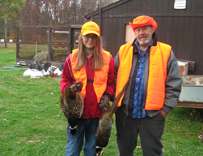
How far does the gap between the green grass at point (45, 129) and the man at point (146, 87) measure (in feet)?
4.79

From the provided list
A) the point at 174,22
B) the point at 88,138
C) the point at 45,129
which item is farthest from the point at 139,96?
the point at 174,22

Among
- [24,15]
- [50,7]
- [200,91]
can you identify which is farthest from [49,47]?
[24,15]

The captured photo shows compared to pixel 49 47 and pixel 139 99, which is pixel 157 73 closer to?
pixel 139 99

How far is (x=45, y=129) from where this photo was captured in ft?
16.0

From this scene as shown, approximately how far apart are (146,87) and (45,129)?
315 centimetres

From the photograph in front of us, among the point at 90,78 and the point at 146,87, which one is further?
the point at 90,78

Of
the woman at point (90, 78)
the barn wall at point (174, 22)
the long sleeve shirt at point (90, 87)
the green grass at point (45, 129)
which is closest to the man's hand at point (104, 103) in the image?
the woman at point (90, 78)

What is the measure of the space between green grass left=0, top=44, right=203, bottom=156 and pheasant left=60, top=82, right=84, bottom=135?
63.7 inches

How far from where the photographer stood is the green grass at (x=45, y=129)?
4.07 meters

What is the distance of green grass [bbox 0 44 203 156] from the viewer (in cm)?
407

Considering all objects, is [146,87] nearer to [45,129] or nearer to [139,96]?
[139,96]

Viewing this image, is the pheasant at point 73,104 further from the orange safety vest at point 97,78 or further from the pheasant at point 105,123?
the pheasant at point 105,123

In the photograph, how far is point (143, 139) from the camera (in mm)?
2729

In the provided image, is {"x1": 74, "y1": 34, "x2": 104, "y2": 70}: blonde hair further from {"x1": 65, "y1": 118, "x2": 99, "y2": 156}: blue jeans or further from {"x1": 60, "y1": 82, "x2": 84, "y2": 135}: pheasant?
{"x1": 65, "y1": 118, "x2": 99, "y2": 156}: blue jeans
